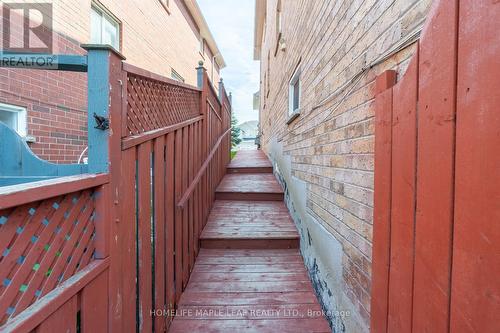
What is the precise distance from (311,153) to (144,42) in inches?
204

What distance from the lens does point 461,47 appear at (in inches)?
28.7

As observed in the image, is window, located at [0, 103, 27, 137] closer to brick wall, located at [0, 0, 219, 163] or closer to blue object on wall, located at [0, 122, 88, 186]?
brick wall, located at [0, 0, 219, 163]

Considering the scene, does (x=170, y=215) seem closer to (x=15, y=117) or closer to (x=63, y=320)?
(x=63, y=320)

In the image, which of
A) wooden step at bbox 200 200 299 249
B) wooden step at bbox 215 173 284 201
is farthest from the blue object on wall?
wooden step at bbox 215 173 284 201

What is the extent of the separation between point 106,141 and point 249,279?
2.00 m

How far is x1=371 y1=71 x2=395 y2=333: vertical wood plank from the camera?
114cm

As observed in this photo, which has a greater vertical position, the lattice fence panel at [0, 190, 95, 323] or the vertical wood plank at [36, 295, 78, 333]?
the lattice fence panel at [0, 190, 95, 323]

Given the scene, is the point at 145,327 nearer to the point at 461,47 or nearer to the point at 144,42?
the point at 461,47

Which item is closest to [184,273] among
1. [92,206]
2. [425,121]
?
[92,206]

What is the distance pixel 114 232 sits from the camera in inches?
47.7

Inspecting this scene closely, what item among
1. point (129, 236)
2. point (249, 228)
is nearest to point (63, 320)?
point (129, 236)

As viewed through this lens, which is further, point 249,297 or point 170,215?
point 249,297

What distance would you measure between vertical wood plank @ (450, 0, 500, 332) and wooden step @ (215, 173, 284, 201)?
11.1 feet

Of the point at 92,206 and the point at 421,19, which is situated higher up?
the point at 421,19
